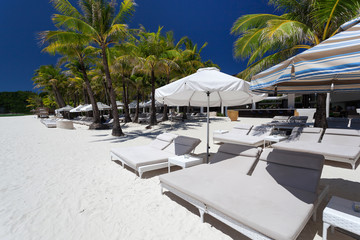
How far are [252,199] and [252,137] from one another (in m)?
5.20

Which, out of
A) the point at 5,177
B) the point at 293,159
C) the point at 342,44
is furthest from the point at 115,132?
the point at 342,44

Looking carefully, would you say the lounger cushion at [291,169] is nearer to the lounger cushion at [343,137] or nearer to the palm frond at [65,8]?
the lounger cushion at [343,137]

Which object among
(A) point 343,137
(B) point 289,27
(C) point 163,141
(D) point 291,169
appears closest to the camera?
(D) point 291,169

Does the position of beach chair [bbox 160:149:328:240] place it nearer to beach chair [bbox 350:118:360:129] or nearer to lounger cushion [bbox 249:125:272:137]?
lounger cushion [bbox 249:125:272:137]

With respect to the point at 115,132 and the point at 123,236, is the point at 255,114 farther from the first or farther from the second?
the point at 123,236

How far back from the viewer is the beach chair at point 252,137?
6.47 m

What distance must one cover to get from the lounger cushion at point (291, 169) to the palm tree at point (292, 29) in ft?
15.4

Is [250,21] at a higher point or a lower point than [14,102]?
higher

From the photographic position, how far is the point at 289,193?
2.44 meters

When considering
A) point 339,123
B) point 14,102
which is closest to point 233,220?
point 339,123

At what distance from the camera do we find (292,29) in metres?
6.37

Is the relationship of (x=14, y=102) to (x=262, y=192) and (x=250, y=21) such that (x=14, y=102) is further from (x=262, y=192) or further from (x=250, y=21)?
(x=262, y=192)

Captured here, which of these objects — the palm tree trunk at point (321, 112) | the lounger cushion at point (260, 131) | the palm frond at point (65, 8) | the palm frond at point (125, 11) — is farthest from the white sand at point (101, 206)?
the palm frond at point (125, 11)

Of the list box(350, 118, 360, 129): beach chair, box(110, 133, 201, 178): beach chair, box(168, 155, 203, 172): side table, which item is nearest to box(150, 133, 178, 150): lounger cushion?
box(110, 133, 201, 178): beach chair
